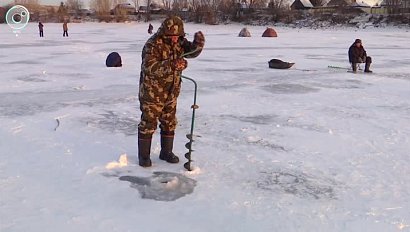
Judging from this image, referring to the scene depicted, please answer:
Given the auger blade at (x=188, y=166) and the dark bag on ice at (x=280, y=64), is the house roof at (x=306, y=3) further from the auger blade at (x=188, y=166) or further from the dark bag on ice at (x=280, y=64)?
the auger blade at (x=188, y=166)

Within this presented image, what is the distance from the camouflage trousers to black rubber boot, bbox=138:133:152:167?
0.16 ft

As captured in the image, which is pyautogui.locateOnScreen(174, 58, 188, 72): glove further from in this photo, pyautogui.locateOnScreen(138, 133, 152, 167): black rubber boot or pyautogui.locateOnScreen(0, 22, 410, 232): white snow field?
pyautogui.locateOnScreen(0, 22, 410, 232): white snow field

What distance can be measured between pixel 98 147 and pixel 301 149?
7.26 feet

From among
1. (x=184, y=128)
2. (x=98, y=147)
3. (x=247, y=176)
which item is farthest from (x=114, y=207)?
(x=184, y=128)

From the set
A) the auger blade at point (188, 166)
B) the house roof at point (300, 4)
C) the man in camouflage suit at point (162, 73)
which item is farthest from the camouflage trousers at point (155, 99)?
the house roof at point (300, 4)

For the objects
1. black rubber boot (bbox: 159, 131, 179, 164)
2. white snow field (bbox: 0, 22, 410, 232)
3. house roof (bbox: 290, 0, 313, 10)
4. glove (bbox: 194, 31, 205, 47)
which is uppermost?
house roof (bbox: 290, 0, 313, 10)

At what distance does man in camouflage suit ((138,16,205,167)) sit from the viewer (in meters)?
4.07

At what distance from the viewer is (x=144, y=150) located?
4418 mm

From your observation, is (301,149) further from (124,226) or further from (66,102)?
(66,102)

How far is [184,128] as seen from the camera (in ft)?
20.1

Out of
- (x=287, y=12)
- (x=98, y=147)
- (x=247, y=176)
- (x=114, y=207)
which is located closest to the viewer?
(x=114, y=207)

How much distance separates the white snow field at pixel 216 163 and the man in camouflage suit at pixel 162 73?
0.40 m

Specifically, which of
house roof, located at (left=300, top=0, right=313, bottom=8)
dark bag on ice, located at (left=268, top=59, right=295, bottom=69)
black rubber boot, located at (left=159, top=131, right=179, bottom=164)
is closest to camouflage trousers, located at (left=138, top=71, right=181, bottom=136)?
black rubber boot, located at (left=159, top=131, right=179, bottom=164)

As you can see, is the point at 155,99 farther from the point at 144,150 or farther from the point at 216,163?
the point at 216,163
